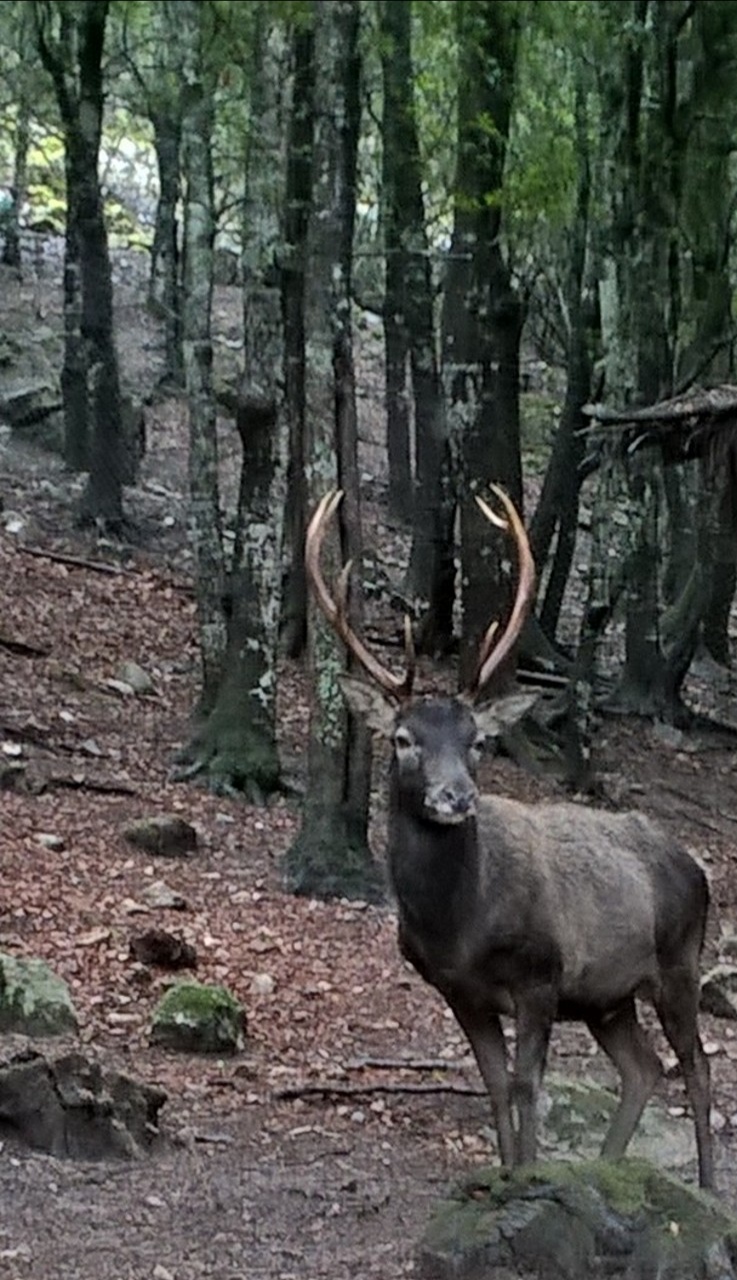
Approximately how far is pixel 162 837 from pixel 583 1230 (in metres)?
6.69

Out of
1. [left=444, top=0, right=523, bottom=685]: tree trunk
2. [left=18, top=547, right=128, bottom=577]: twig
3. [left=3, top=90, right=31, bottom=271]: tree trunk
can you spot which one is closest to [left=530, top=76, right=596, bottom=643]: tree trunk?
[left=444, top=0, right=523, bottom=685]: tree trunk

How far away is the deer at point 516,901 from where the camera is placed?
26.4 feet

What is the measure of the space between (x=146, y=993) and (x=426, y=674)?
9889 millimetres

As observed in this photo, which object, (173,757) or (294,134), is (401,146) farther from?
(173,757)

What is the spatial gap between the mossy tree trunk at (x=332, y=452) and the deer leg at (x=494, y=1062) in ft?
13.0

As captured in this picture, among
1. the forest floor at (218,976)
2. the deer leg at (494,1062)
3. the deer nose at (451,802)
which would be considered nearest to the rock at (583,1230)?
the forest floor at (218,976)

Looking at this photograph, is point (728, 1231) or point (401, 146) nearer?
point (728, 1231)

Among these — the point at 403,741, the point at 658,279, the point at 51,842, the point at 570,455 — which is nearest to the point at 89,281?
the point at 570,455

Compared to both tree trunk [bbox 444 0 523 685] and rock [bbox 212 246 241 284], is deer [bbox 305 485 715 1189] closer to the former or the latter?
tree trunk [bbox 444 0 523 685]

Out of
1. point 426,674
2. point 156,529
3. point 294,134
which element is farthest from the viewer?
point 156,529

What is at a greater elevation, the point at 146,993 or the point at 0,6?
the point at 0,6

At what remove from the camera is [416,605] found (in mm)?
21422

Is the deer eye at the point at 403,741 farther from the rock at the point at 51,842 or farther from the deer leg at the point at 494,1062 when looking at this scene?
the rock at the point at 51,842

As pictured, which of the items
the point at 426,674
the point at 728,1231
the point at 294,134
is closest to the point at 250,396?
the point at 294,134
